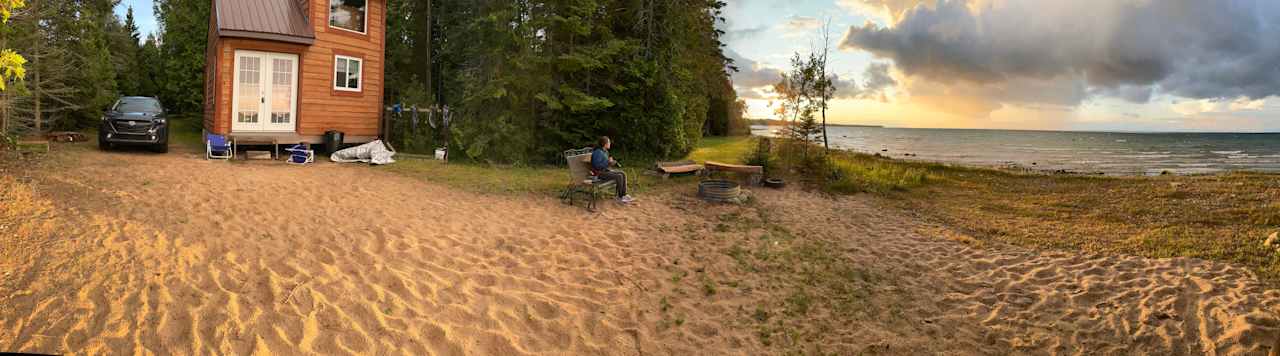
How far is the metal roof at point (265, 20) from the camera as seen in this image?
14562 millimetres

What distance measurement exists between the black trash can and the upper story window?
299 cm

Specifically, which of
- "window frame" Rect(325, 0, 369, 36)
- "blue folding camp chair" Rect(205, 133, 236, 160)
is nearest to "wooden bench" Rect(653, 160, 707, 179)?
"window frame" Rect(325, 0, 369, 36)

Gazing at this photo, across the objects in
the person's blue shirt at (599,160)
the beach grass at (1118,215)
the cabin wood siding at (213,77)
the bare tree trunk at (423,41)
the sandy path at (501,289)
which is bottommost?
the sandy path at (501,289)

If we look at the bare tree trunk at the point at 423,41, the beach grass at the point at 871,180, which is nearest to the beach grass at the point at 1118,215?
the beach grass at the point at 871,180

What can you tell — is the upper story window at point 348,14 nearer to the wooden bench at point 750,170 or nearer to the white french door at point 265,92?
the white french door at point 265,92

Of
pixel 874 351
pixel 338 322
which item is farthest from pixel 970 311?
pixel 338 322

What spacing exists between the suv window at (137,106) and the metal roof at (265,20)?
294cm

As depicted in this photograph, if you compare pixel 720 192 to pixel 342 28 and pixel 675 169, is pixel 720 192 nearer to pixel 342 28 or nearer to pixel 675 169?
pixel 675 169

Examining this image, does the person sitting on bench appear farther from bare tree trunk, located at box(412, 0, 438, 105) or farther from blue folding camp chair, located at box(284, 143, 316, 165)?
bare tree trunk, located at box(412, 0, 438, 105)

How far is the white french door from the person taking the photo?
49.8 ft

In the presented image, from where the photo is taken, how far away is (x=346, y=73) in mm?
16812

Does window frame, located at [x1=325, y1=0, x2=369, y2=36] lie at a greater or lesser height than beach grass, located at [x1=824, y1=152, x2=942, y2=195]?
greater

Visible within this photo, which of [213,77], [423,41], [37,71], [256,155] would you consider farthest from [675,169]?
[37,71]

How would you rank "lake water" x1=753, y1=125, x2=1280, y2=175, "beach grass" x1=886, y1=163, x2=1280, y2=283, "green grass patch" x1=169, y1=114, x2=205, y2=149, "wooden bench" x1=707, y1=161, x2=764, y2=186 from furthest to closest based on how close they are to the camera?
"lake water" x1=753, y1=125, x2=1280, y2=175 → "green grass patch" x1=169, y1=114, x2=205, y2=149 → "wooden bench" x1=707, y1=161, x2=764, y2=186 → "beach grass" x1=886, y1=163, x2=1280, y2=283
